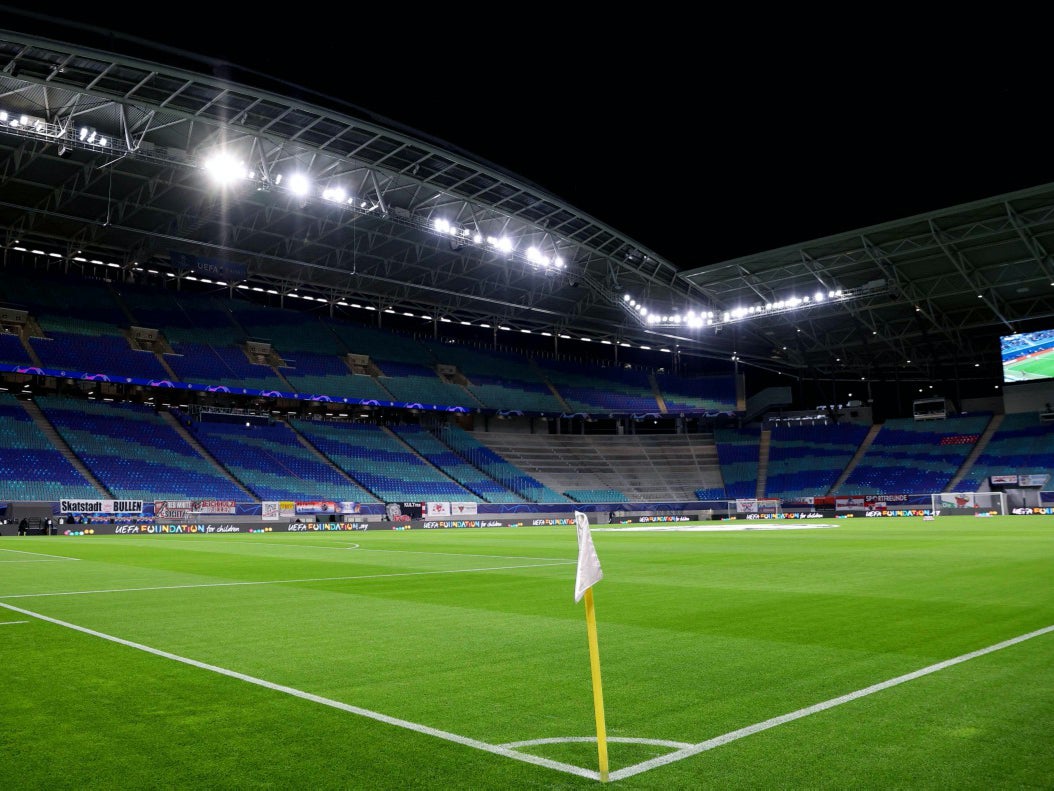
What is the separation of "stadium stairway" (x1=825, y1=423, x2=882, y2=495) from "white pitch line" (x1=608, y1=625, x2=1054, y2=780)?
61628 millimetres

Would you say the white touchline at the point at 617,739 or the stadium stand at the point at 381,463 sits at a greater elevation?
the stadium stand at the point at 381,463

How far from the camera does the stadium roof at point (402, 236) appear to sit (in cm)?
3181

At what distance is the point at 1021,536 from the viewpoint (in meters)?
23.6

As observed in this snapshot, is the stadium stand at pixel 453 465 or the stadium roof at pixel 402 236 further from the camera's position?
the stadium stand at pixel 453 465

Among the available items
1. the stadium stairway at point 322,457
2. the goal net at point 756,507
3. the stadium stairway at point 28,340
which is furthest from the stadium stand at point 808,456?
the stadium stairway at point 28,340

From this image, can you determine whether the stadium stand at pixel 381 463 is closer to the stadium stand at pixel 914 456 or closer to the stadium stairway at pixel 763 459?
the stadium stairway at pixel 763 459

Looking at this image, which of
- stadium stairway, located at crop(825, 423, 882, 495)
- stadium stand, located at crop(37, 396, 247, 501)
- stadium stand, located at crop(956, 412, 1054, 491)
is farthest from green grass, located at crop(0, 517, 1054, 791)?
stadium stairway, located at crop(825, 423, 882, 495)

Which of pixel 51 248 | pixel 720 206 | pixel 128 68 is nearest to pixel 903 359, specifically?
pixel 720 206

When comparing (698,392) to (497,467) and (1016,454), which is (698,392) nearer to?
(497,467)

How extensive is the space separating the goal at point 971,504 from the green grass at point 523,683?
1643 inches

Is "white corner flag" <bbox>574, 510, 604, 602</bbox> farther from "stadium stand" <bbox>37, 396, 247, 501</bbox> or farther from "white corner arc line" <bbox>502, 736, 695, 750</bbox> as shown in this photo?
"stadium stand" <bbox>37, 396, 247, 501</bbox>

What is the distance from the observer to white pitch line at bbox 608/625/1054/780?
386 centimetres

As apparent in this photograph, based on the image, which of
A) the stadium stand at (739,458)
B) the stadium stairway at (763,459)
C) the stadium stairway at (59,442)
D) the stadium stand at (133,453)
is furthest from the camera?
the stadium stand at (739,458)

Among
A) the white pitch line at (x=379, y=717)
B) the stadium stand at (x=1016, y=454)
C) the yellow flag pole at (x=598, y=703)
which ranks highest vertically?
the stadium stand at (x=1016, y=454)
